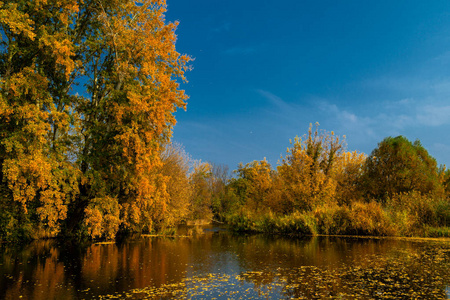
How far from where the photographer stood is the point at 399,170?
3128cm

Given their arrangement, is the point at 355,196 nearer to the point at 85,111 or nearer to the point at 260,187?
the point at 260,187

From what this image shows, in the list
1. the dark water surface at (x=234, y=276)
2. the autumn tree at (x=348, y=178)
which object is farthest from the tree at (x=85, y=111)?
the autumn tree at (x=348, y=178)

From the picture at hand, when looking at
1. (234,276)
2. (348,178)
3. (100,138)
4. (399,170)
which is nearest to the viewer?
(234,276)

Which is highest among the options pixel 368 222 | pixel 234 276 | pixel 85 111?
pixel 85 111

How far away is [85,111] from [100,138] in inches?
109

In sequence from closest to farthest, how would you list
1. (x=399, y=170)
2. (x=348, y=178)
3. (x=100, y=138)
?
(x=100, y=138), (x=399, y=170), (x=348, y=178)

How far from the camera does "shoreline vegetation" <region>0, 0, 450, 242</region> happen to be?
18859 mm

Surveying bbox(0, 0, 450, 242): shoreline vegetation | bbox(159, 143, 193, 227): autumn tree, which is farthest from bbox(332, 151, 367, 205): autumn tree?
bbox(159, 143, 193, 227): autumn tree

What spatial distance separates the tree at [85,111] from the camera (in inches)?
732

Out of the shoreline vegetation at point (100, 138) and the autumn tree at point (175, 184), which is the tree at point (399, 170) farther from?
the autumn tree at point (175, 184)

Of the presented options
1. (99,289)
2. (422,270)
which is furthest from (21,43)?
(422,270)

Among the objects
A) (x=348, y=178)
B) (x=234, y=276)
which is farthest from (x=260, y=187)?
(x=234, y=276)

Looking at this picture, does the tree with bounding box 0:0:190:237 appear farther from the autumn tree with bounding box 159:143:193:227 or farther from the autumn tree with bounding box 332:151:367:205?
the autumn tree with bounding box 332:151:367:205

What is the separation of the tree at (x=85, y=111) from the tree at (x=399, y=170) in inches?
838
